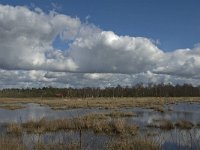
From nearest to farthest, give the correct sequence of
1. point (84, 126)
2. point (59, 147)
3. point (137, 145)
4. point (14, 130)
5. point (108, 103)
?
1. point (137, 145)
2. point (59, 147)
3. point (14, 130)
4. point (84, 126)
5. point (108, 103)

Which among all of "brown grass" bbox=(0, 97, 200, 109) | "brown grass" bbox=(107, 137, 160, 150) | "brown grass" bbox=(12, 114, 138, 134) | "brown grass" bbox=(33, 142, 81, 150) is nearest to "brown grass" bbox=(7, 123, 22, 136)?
"brown grass" bbox=(12, 114, 138, 134)

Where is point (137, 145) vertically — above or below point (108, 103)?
below

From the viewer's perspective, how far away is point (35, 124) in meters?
24.5

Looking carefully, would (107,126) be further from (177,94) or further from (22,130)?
(177,94)

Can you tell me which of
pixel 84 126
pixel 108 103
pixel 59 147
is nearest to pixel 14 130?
pixel 84 126

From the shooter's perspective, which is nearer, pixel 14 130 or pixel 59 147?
pixel 59 147

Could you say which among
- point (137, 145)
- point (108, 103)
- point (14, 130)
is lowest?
point (14, 130)

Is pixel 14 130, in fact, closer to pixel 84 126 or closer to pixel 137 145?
pixel 84 126

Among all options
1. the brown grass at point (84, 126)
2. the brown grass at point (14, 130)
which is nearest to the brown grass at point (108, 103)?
the brown grass at point (84, 126)

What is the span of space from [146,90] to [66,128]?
134 metres

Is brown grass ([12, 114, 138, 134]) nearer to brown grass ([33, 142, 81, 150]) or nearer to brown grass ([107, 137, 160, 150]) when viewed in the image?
brown grass ([107, 137, 160, 150])

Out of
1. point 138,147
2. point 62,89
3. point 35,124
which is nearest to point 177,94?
point 62,89

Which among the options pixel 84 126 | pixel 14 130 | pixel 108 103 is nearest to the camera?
pixel 14 130

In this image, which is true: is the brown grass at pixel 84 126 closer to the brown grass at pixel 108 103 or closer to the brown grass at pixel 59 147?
the brown grass at pixel 59 147
